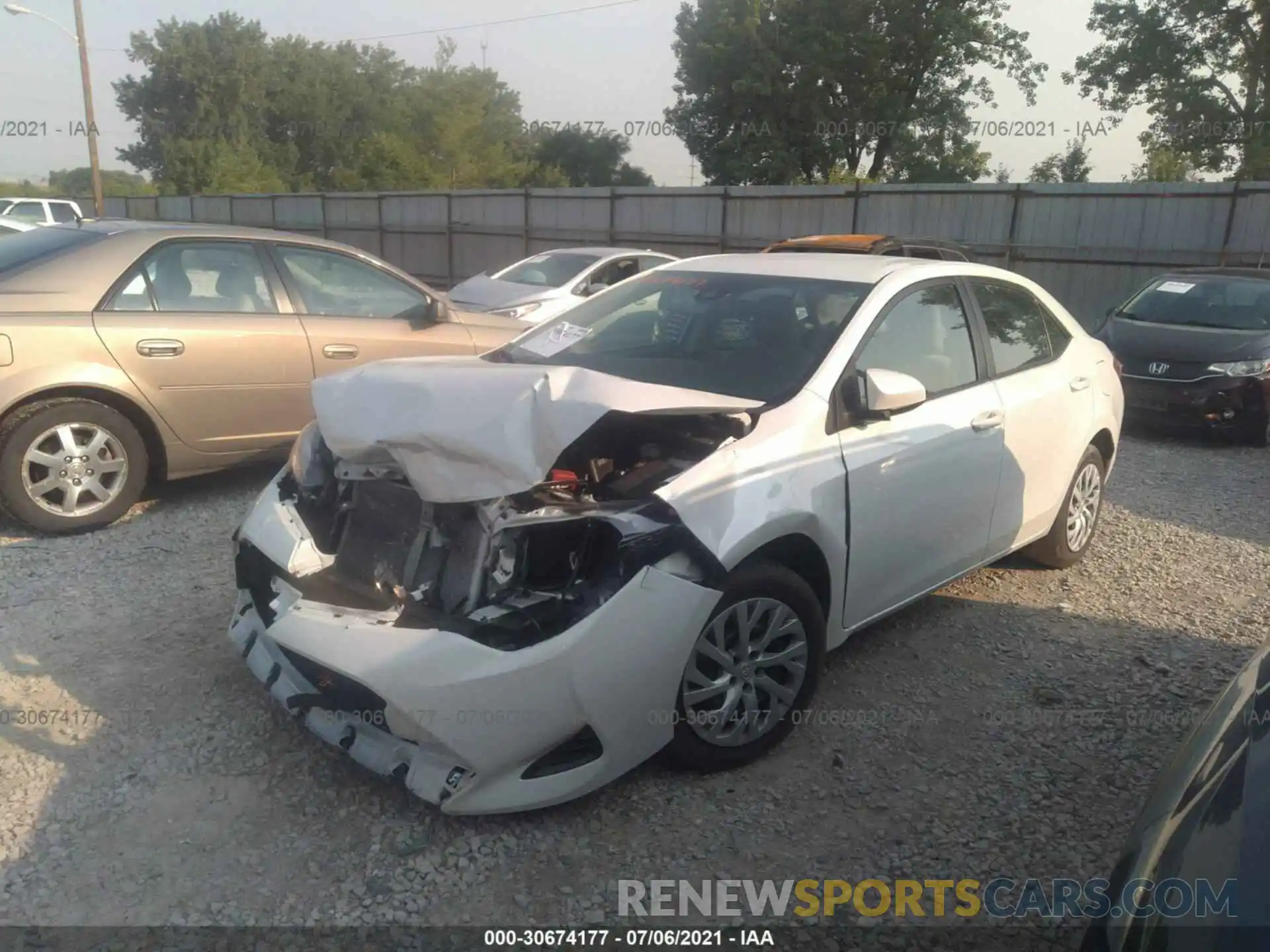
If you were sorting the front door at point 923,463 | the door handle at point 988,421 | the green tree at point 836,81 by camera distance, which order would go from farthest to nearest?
the green tree at point 836,81
the door handle at point 988,421
the front door at point 923,463

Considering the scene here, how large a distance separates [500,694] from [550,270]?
1023 cm

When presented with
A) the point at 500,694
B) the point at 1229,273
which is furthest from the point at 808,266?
the point at 1229,273

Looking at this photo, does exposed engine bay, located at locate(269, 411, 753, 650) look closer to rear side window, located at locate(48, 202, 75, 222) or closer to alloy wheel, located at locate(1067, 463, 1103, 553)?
alloy wheel, located at locate(1067, 463, 1103, 553)

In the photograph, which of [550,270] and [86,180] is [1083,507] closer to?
[550,270]

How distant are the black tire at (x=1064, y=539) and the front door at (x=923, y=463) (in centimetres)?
96

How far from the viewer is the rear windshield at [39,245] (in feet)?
17.1

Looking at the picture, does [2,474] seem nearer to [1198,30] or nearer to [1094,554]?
[1094,554]

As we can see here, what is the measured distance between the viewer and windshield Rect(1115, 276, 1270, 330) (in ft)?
29.7

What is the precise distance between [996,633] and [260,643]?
3.13 m

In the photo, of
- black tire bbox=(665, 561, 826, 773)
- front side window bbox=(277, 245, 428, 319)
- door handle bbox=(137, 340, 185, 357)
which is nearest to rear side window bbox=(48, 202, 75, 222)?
front side window bbox=(277, 245, 428, 319)

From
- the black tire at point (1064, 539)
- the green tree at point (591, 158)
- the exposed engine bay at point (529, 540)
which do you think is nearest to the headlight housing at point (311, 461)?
the exposed engine bay at point (529, 540)

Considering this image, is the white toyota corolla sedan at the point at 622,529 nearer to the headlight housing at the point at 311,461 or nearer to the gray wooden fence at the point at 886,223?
the headlight housing at the point at 311,461

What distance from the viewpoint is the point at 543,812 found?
3016 millimetres
